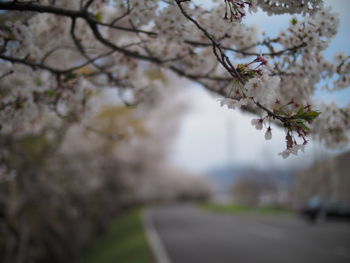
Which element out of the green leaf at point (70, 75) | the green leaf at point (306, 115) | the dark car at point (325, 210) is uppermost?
the green leaf at point (70, 75)

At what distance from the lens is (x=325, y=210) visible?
1864 centimetres

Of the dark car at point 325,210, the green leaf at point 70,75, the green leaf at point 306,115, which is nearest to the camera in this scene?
the green leaf at point 306,115

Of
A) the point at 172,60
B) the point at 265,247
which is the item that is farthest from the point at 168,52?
the point at 265,247

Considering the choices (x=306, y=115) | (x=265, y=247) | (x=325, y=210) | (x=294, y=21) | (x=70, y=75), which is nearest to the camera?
(x=306, y=115)

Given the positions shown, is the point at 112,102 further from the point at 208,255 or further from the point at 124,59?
the point at 124,59

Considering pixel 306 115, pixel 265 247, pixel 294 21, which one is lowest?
pixel 265 247

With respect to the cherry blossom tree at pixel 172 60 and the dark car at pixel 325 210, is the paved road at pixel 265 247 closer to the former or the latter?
the dark car at pixel 325 210

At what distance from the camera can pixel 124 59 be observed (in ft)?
9.87

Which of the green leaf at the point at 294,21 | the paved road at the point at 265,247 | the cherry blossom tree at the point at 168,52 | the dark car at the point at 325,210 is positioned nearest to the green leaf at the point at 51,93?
the cherry blossom tree at the point at 168,52

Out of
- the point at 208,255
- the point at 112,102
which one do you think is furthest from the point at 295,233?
the point at 112,102

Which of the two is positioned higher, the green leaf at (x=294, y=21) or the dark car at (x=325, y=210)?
the green leaf at (x=294, y=21)

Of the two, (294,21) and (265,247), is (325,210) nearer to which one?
(265,247)

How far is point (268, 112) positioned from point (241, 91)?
17 centimetres

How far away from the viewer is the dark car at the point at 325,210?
1766 centimetres
